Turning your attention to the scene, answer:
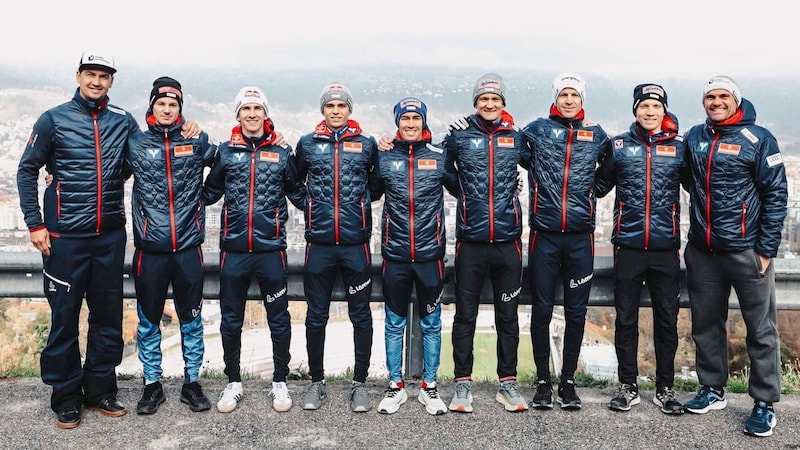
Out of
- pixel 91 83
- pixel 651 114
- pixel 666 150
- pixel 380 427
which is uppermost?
pixel 91 83

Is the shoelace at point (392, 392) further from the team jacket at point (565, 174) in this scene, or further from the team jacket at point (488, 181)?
the team jacket at point (565, 174)

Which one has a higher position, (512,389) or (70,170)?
(70,170)

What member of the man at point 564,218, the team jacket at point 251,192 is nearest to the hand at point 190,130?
the team jacket at point 251,192

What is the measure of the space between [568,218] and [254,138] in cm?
244

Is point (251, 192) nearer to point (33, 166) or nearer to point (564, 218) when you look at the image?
point (33, 166)

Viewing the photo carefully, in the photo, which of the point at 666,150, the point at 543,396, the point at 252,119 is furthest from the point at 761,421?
the point at 252,119

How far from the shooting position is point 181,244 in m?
4.30

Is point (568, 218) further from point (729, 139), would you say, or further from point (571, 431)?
point (571, 431)

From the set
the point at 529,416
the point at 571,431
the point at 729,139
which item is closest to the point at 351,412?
the point at 529,416

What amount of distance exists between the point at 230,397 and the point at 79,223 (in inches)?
64.4

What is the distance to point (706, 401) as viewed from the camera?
4.29 meters

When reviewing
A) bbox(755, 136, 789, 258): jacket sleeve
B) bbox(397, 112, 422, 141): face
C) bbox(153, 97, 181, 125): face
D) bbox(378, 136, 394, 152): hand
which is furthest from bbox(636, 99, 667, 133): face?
bbox(153, 97, 181, 125): face

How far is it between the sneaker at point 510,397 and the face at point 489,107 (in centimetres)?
203

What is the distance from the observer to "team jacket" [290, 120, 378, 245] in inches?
175
